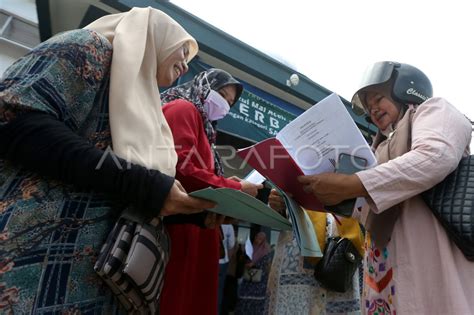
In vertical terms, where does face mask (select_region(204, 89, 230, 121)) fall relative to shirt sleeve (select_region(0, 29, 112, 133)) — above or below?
below

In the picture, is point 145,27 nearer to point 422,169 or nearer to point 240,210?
point 240,210

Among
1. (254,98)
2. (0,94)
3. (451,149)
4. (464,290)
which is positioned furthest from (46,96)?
(254,98)

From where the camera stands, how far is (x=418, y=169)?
3.80 feet

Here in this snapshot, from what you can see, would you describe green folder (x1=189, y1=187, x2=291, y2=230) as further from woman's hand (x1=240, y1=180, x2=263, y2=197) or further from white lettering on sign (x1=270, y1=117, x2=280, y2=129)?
white lettering on sign (x1=270, y1=117, x2=280, y2=129)

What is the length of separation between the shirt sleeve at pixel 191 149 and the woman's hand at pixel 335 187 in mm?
418

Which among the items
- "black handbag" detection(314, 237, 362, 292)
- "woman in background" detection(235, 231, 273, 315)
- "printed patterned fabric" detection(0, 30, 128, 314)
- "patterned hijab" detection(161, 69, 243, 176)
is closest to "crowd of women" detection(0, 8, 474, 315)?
"printed patterned fabric" detection(0, 30, 128, 314)

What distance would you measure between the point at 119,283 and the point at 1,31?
6.58 metres

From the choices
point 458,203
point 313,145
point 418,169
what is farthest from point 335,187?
point 458,203

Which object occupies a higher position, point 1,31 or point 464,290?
point 464,290

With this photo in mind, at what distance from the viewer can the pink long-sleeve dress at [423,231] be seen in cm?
112

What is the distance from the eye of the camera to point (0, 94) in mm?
829

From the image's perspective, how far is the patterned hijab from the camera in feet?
6.37

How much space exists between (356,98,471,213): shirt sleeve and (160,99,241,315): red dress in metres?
0.64

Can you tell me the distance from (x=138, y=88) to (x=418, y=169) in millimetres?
1020
